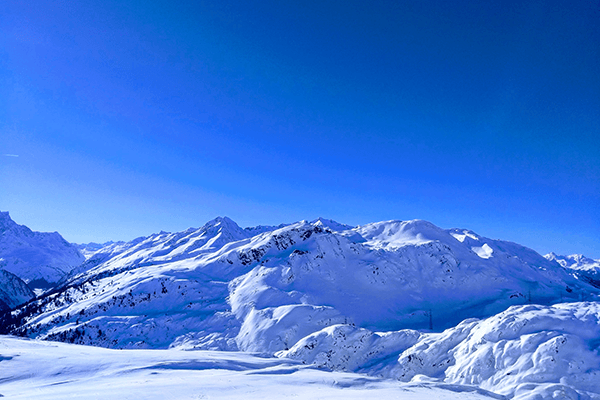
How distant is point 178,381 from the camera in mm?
35656

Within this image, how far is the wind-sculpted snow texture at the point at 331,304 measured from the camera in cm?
8218

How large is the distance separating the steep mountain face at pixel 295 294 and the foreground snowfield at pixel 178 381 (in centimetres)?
5615

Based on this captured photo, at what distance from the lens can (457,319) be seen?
124 meters

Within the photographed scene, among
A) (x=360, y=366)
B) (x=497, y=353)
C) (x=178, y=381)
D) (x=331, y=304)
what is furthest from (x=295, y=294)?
(x=178, y=381)

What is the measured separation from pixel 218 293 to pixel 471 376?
102169mm

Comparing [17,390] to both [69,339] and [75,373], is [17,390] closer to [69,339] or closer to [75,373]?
[75,373]

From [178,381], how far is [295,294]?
97.4 m

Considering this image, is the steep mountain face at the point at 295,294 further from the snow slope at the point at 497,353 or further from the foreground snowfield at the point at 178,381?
the foreground snowfield at the point at 178,381

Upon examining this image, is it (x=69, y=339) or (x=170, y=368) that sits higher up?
(x=170, y=368)

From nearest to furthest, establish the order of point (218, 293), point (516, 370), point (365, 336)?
point (516, 370) → point (365, 336) → point (218, 293)

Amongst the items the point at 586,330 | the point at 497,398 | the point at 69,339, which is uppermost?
the point at 586,330

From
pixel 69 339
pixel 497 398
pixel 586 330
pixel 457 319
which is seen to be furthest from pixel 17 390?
pixel 457 319

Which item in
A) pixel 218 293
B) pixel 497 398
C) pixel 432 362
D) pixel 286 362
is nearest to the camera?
pixel 497 398

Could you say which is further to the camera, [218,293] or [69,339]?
[218,293]
